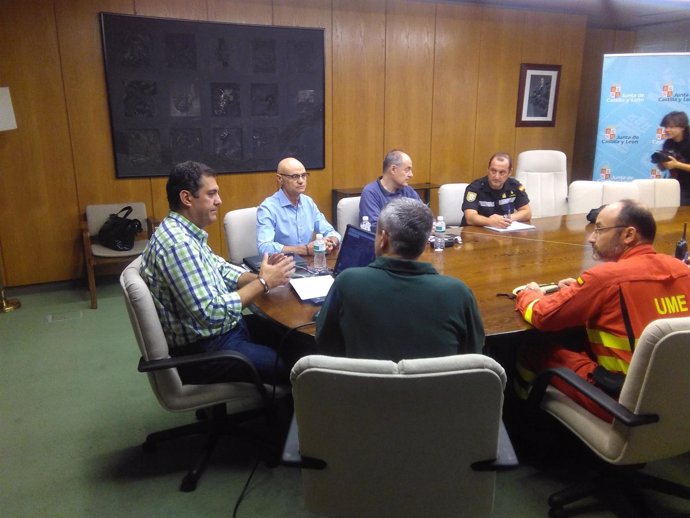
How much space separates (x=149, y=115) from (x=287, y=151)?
1.25 metres

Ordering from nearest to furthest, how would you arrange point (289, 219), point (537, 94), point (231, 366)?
point (231, 366) → point (289, 219) → point (537, 94)

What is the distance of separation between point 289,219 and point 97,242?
196cm

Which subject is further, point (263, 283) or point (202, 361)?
point (263, 283)

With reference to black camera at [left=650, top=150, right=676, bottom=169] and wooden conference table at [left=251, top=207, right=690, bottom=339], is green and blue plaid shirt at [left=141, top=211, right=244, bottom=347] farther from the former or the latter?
black camera at [left=650, top=150, right=676, bottom=169]

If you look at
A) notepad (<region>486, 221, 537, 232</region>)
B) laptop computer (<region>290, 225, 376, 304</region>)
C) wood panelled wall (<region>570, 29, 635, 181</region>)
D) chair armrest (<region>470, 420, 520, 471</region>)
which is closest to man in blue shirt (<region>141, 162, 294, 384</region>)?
laptop computer (<region>290, 225, 376, 304</region>)

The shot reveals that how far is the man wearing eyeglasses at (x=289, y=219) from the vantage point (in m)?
2.92

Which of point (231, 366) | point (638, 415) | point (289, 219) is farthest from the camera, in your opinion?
point (289, 219)

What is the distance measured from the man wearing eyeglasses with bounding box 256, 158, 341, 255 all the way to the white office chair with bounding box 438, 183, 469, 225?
113 centimetres

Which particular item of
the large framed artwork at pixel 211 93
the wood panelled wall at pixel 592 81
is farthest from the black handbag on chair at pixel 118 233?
the wood panelled wall at pixel 592 81

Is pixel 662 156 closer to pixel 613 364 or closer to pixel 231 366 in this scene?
pixel 613 364

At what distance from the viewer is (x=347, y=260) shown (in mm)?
2238

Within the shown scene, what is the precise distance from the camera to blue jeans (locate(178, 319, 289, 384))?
1984 mm

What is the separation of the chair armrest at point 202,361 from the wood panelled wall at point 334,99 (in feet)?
9.86

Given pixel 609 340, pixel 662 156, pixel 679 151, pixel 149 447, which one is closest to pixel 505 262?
pixel 609 340
